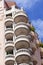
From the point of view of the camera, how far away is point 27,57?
50156mm

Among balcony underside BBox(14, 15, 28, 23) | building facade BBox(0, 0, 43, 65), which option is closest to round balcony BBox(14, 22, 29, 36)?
building facade BBox(0, 0, 43, 65)

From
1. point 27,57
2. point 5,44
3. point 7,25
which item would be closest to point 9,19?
point 7,25

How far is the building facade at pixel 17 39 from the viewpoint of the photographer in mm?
50203

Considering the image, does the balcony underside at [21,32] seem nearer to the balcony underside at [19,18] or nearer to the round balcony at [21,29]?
the round balcony at [21,29]

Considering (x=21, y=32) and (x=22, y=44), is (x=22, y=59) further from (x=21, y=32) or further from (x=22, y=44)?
(x=21, y=32)

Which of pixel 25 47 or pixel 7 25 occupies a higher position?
pixel 7 25

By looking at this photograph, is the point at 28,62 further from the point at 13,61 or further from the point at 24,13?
the point at 24,13

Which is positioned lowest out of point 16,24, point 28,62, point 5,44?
point 28,62

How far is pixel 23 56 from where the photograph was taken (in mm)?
50062

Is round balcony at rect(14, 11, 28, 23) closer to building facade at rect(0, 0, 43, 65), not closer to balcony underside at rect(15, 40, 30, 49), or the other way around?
building facade at rect(0, 0, 43, 65)

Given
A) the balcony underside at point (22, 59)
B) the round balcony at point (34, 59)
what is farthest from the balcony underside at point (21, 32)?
the balcony underside at point (22, 59)

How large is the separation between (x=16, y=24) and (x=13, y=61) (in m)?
6.91

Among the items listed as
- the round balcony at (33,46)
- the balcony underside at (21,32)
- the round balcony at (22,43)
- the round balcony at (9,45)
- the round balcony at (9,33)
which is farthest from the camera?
the round balcony at (9,33)

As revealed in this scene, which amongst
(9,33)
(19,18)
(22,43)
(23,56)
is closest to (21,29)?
(9,33)
